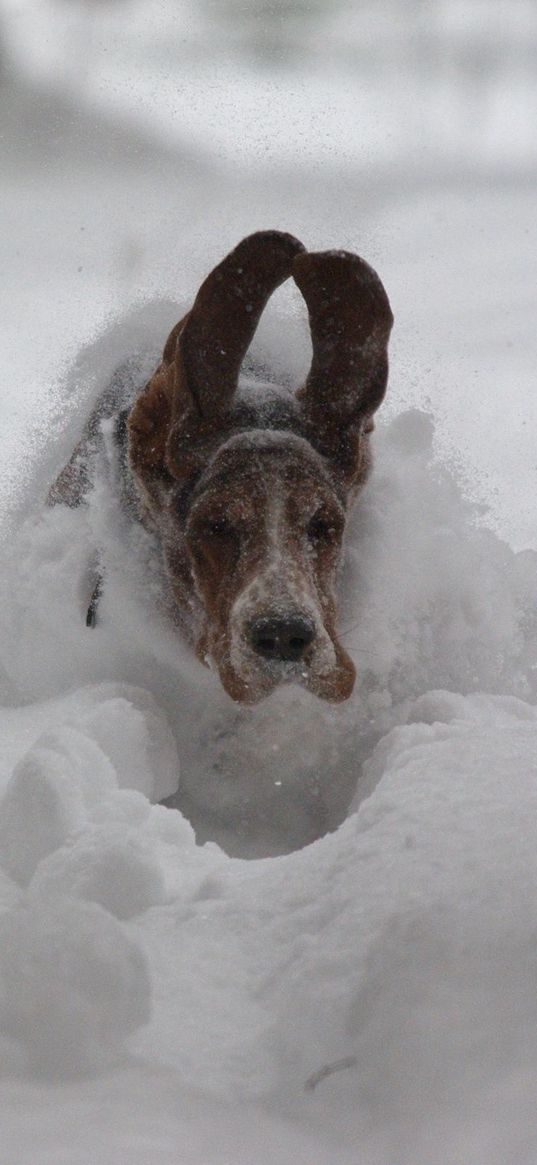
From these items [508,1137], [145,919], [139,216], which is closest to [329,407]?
[145,919]

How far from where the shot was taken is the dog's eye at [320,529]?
232cm

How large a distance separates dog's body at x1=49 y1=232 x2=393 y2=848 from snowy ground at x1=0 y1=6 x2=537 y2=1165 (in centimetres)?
21

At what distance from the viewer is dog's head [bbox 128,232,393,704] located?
2117mm

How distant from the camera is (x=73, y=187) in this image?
550cm

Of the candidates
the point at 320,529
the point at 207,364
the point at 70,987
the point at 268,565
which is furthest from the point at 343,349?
the point at 70,987

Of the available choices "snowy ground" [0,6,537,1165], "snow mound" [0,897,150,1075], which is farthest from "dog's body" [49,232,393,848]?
"snow mound" [0,897,150,1075]

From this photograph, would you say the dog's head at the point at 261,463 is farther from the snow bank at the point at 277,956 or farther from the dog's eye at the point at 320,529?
the snow bank at the point at 277,956

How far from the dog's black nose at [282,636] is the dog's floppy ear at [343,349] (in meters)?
0.57

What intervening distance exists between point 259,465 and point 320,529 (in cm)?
19

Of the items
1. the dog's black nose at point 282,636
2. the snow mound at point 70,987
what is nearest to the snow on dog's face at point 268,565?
the dog's black nose at point 282,636

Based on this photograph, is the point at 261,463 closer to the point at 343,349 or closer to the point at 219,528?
the point at 219,528

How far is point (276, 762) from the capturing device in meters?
2.42

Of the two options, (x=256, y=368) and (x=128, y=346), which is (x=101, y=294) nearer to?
(x=128, y=346)

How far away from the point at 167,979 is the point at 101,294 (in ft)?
11.0
